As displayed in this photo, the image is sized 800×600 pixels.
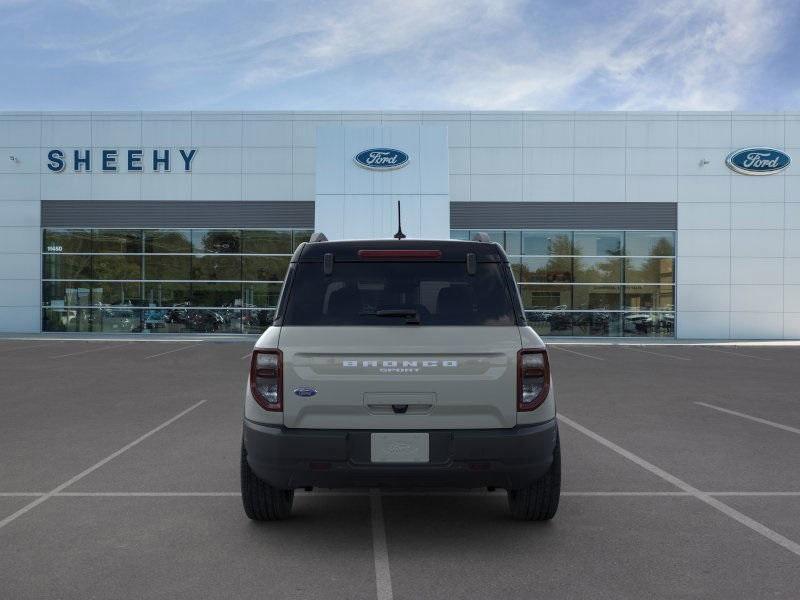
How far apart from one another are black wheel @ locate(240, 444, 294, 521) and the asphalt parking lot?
112 millimetres

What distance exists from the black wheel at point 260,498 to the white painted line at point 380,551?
632 mm

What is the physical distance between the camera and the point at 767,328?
2677 cm

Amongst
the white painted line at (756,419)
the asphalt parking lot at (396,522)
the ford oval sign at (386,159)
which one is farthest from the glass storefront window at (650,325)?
the asphalt parking lot at (396,522)

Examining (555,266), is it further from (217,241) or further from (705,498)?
(705,498)

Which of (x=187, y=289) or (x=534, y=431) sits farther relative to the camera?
(x=187, y=289)

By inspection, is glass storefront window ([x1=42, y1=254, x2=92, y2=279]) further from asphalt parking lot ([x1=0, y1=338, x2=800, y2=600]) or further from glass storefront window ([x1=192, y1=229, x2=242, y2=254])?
asphalt parking lot ([x1=0, y1=338, x2=800, y2=600])

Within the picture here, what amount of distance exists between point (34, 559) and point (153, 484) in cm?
165

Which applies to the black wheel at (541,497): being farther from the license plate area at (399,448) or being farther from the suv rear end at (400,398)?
the license plate area at (399,448)

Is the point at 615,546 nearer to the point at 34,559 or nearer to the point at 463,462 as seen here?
the point at 463,462

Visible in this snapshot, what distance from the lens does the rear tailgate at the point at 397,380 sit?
3.83m

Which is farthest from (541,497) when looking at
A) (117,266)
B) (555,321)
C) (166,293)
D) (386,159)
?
(117,266)

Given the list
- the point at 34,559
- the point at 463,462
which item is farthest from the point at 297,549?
the point at 34,559

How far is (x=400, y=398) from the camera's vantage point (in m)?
3.83

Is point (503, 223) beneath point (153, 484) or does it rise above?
above
